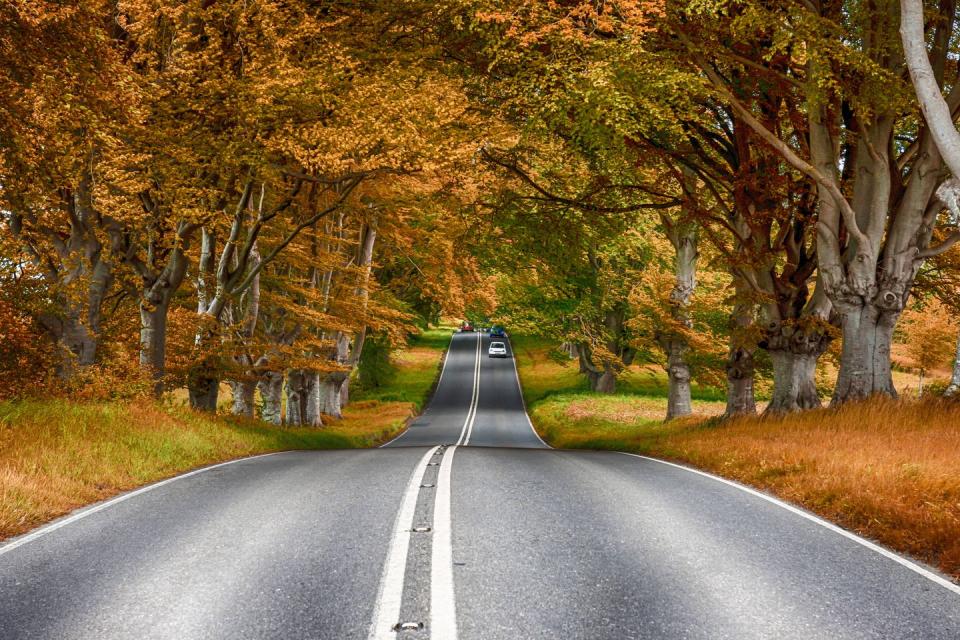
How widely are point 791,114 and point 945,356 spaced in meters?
35.2

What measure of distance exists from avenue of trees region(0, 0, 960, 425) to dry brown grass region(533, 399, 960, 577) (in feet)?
4.97

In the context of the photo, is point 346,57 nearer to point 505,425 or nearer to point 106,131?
point 106,131

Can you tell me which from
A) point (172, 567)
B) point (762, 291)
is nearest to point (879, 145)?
point (762, 291)

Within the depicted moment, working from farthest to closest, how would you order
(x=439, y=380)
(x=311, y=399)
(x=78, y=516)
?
(x=439, y=380) → (x=311, y=399) → (x=78, y=516)

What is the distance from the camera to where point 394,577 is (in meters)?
4.67

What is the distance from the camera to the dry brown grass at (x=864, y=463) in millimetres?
6504

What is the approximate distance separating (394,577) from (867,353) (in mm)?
11196

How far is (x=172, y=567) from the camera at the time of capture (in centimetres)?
503

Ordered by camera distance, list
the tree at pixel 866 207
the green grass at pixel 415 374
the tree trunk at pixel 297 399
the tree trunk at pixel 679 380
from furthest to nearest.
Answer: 1. the green grass at pixel 415 374
2. the tree trunk at pixel 297 399
3. the tree trunk at pixel 679 380
4. the tree at pixel 866 207

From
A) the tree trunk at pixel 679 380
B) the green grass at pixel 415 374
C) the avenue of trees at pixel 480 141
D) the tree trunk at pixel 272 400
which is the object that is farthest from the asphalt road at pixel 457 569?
the green grass at pixel 415 374

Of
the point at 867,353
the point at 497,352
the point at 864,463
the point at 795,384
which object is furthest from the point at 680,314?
the point at 497,352

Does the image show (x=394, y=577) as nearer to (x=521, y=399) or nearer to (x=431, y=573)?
(x=431, y=573)

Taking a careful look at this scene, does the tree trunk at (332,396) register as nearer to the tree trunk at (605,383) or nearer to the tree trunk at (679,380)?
the tree trunk at (679,380)

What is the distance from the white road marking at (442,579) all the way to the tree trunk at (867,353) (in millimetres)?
8988
